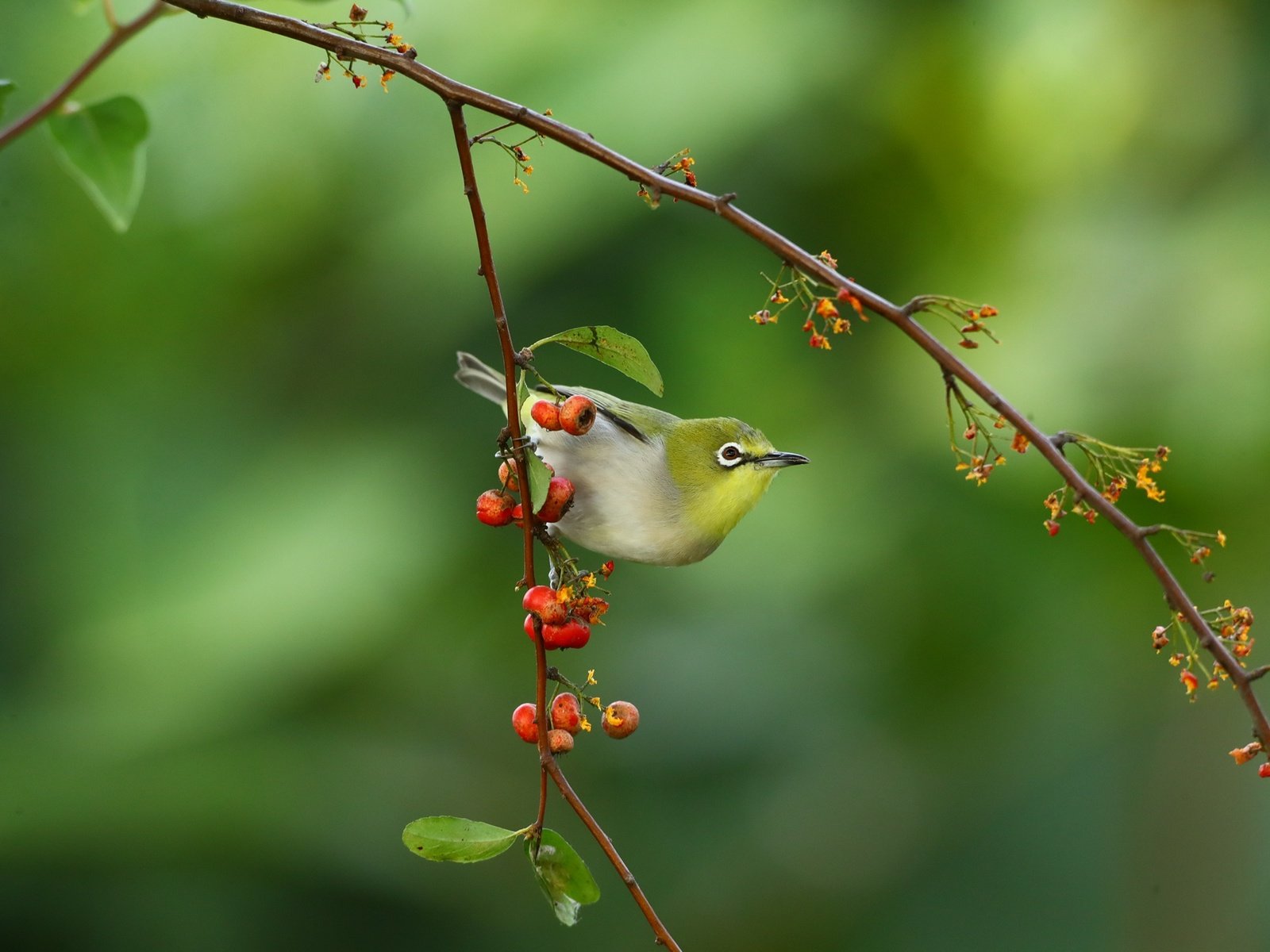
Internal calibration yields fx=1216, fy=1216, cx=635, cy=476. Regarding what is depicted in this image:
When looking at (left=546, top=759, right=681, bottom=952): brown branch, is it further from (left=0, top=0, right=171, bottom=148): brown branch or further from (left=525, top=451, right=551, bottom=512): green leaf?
(left=0, top=0, right=171, bottom=148): brown branch

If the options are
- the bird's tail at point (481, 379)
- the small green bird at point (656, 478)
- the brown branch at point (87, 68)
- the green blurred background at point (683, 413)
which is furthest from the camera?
the green blurred background at point (683, 413)

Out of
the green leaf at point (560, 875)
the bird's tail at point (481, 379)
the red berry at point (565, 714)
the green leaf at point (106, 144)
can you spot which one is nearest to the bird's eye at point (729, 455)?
the bird's tail at point (481, 379)

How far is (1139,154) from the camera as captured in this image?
3.68 metres

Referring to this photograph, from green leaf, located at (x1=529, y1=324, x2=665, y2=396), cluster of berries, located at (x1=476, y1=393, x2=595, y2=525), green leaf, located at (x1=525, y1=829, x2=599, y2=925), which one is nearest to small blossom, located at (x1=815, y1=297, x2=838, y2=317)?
green leaf, located at (x1=529, y1=324, x2=665, y2=396)

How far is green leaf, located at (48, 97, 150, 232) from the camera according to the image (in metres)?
0.80

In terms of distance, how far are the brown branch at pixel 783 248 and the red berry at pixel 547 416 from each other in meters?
0.34

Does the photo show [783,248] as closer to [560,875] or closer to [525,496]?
[525,496]

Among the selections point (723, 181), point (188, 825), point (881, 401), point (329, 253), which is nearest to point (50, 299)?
point (329, 253)

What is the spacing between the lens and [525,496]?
39.1 inches

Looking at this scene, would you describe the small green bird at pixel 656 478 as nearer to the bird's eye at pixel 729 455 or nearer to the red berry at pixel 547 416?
the bird's eye at pixel 729 455

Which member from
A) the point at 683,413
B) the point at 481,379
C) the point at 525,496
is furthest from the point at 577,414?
the point at 683,413

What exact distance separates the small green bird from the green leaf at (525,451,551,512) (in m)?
0.58

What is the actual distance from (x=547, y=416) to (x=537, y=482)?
0.62ft

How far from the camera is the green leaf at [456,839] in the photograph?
3.35 feet
